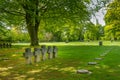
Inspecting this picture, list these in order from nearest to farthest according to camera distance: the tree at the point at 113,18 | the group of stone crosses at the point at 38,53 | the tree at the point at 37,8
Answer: the group of stone crosses at the point at 38,53 → the tree at the point at 37,8 → the tree at the point at 113,18

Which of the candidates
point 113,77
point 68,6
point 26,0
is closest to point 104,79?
point 113,77

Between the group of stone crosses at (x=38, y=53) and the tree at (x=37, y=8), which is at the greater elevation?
the tree at (x=37, y=8)

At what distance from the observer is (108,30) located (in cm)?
5306

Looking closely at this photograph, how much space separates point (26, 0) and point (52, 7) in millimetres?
4945

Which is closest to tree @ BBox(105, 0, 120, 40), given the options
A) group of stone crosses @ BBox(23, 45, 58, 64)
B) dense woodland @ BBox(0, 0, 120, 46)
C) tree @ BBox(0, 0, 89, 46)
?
dense woodland @ BBox(0, 0, 120, 46)

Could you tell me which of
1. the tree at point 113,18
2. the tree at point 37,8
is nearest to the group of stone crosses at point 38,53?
the tree at point 37,8

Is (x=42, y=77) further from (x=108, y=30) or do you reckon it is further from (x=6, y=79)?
(x=108, y=30)

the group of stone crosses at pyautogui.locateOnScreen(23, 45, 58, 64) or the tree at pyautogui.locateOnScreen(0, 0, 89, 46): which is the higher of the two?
the tree at pyautogui.locateOnScreen(0, 0, 89, 46)

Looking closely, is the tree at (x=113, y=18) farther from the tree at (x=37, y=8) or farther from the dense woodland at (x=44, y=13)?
the tree at (x=37, y=8)

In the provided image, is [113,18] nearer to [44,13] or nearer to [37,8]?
[44,13]

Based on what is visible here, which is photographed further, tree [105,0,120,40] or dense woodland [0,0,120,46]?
tree [105,0,120,40]

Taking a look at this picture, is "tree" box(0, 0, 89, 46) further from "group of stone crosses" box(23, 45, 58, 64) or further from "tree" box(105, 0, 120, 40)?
"tree" box(105, 0, 120, 40)

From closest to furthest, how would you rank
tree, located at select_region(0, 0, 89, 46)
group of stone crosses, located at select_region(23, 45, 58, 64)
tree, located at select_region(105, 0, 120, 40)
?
1. group of stone crosses, located at select_region(23, 45, 58, 64)
2. tree, located at select_region(0, 0, 89, 46)
3. tree, located at select_region(105, 0, 120, 40)

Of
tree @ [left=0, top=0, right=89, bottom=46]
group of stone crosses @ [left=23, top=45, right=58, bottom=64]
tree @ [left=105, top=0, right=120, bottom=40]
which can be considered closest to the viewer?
group of stone crosses @ [left=23, top=45, right=58, bottom=64]
